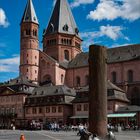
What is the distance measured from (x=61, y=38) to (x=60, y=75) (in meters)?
12.6

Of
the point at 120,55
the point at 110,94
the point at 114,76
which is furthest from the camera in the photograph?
the point at 120,55

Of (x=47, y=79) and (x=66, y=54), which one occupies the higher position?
(x=66, y=54)

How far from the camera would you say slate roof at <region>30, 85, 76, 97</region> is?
94.8m

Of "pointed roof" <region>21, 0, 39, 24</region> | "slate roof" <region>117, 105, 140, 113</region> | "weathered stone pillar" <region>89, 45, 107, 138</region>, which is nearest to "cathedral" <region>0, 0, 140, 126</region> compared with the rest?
"pointed roof" <region>21, 0, 39, 24</region>

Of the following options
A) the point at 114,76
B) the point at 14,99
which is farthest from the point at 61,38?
the point at 14,99

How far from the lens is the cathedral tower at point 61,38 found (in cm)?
11515

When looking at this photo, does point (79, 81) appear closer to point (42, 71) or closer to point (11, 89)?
point (42, 71)

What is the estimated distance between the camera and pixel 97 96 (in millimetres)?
23594

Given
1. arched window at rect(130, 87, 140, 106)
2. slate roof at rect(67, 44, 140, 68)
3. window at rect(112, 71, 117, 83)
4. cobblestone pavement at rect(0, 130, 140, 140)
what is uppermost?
slate roof at rect(67, 44, 140, 68)

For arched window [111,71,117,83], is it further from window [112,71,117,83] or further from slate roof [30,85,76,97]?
slate roof [30,85,76,97]

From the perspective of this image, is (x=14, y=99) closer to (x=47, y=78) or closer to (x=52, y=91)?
(x=52, y=91)

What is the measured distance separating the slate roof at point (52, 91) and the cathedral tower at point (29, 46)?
885 centimetres

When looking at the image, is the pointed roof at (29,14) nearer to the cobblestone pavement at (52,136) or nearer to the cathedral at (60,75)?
the cathedral at (60,75)

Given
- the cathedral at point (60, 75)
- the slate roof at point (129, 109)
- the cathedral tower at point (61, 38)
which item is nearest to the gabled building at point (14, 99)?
the cathedral at point (60, 75)
